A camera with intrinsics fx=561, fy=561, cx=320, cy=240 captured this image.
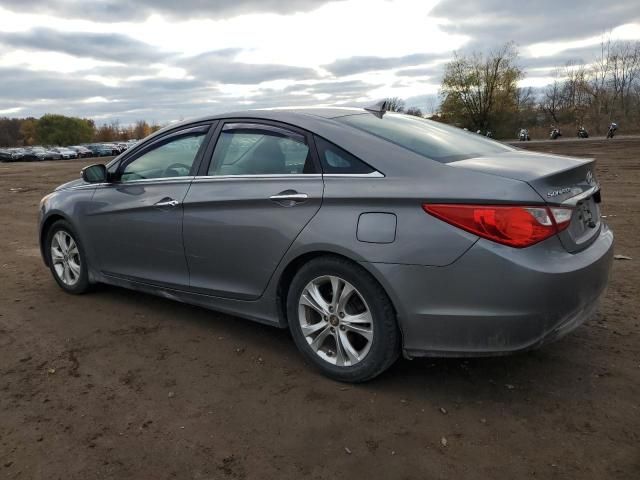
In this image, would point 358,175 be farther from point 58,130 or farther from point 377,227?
point 58,130

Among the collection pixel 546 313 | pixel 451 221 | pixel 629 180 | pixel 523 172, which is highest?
pixel 523 172

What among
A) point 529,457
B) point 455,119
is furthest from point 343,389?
point 455,119

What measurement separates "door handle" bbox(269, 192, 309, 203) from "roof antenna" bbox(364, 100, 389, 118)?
988 millimetres

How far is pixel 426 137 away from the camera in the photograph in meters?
3.63

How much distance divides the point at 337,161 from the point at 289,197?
1.19 ft

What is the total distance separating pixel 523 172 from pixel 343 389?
157 cm

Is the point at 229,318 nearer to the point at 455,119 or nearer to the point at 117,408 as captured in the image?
the point at 117,408

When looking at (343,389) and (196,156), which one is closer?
(343,389)

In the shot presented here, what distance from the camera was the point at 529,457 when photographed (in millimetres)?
2553

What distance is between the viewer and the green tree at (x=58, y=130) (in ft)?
369

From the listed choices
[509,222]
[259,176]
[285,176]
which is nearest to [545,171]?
[509,222]

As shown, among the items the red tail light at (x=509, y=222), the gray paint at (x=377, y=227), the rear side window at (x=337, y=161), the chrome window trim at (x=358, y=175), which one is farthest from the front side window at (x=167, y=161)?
the red tail light at (x=509, y=222)

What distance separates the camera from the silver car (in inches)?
109

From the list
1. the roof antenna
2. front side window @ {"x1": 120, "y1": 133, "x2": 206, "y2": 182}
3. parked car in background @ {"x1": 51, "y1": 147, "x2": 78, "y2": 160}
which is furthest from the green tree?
the roof antenna
